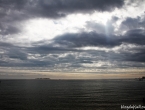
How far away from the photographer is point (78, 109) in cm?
8250

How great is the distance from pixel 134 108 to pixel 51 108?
38427 mm

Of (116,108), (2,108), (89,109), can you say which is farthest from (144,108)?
(2,108)

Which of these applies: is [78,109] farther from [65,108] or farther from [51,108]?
[51,108]

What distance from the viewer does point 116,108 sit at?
3305 inches

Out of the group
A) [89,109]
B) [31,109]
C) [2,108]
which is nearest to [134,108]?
[89,109]

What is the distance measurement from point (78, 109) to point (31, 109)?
840 inches

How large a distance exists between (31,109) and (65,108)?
15670mm

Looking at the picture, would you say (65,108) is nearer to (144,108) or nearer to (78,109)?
(78,109)

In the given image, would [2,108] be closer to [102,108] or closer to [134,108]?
[102,108]

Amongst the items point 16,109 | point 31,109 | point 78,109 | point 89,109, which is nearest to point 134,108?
point 89,109

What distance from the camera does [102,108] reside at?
277ft

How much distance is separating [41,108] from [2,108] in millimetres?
18225

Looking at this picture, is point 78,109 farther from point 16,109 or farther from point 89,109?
point 16,109

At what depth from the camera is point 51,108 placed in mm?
83500
